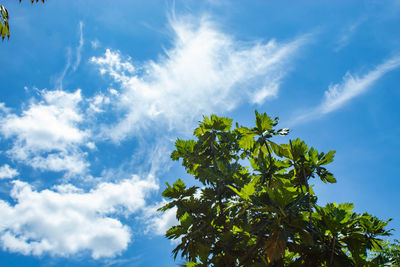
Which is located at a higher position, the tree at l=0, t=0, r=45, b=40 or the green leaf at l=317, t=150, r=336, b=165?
the tree at l=0, t=0, r=45, b=40

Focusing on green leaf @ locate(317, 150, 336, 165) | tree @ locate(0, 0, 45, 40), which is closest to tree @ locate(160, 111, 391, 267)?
green leaf @ locate(317, 150, 336, 165)

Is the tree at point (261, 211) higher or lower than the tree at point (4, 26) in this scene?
lower

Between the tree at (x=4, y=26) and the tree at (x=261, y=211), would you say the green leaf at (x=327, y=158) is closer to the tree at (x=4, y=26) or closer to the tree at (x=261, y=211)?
the tree at (x=261, y=211)

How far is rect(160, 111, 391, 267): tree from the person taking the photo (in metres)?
6.46

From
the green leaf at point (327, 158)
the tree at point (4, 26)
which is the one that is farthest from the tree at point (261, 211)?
the tree at point (4, 26)

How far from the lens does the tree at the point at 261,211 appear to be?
6.46m

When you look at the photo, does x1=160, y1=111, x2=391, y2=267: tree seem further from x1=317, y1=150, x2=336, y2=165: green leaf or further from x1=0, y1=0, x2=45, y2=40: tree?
x1=0, y1=0, x2=45, y2=40: tree

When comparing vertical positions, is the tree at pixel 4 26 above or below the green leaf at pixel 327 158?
above

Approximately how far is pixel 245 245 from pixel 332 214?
3016 mm

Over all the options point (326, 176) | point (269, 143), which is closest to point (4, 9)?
point (269, 143)

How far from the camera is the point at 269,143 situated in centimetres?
959

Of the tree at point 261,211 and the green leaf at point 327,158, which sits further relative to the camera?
the green leaf at point 327,158

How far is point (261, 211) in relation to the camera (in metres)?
7.47

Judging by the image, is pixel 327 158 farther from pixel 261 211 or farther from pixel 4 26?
pixel 4 26
